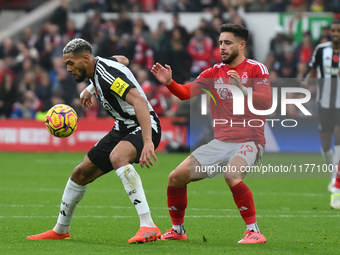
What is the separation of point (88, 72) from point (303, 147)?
1255cm

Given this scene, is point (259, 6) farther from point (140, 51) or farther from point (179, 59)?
point (140, 51)

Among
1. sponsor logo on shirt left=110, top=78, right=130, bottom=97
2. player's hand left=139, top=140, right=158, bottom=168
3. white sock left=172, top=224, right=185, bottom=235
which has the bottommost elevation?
white sock left=172, top=224, right=185, bottom=235

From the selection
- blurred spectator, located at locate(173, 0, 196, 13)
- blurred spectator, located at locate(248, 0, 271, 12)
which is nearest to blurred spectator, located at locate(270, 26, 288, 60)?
blurred spectator, located at locate(248, 0, 271, 12)

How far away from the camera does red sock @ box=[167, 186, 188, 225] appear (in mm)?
7387

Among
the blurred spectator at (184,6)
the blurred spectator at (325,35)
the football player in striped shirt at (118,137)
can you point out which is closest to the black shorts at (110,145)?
the football player in striped shirt at (118,137)

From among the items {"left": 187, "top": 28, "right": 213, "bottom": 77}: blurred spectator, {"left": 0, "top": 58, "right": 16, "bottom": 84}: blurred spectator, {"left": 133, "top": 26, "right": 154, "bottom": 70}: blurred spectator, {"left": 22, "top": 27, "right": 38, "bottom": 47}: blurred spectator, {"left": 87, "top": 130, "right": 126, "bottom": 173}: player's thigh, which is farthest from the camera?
{"left": 22, "top": 27, "right": 38, "bottom": 47}: blurred spectator

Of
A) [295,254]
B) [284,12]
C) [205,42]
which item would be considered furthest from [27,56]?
[295,254]

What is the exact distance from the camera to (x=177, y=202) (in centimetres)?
740

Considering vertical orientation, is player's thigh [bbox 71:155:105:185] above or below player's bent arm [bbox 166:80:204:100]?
below

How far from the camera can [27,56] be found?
23047mm

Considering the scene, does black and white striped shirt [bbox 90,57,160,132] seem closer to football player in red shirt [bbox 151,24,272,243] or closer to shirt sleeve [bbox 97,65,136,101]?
shirt sleeve [bbox 97,65,136,101]

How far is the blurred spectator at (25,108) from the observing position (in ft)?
68.3

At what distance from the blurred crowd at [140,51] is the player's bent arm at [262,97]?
12.2m

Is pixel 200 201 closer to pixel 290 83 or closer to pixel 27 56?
pixel 290 83
